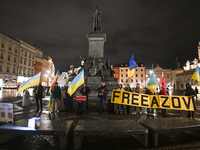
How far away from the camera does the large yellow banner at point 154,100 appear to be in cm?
722

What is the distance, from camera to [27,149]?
339 centimetres

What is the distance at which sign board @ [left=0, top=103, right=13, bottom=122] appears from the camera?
4.91 m

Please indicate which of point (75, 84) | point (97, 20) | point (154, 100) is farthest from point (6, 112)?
point (97, 20)

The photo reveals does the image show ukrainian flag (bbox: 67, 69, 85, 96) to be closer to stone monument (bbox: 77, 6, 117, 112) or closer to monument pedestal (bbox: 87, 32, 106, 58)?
stone monument (bbox: 77, 6, 117, 112)

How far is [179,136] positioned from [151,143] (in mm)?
1319

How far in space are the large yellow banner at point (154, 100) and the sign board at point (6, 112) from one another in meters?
4.74

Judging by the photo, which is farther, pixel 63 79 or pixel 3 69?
pixel 3 69

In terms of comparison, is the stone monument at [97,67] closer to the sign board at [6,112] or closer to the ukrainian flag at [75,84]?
the ukrainian flag at [75,84]

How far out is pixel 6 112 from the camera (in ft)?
16.3

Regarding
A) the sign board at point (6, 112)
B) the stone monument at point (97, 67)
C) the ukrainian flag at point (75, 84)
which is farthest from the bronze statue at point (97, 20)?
the sign board at point (6, 112)

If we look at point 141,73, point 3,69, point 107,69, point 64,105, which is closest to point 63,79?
point 107,69

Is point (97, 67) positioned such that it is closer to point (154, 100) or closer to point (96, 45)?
point (96, 45)

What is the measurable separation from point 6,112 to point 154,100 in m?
6.81

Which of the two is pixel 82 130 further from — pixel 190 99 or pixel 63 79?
pixel 63 79
